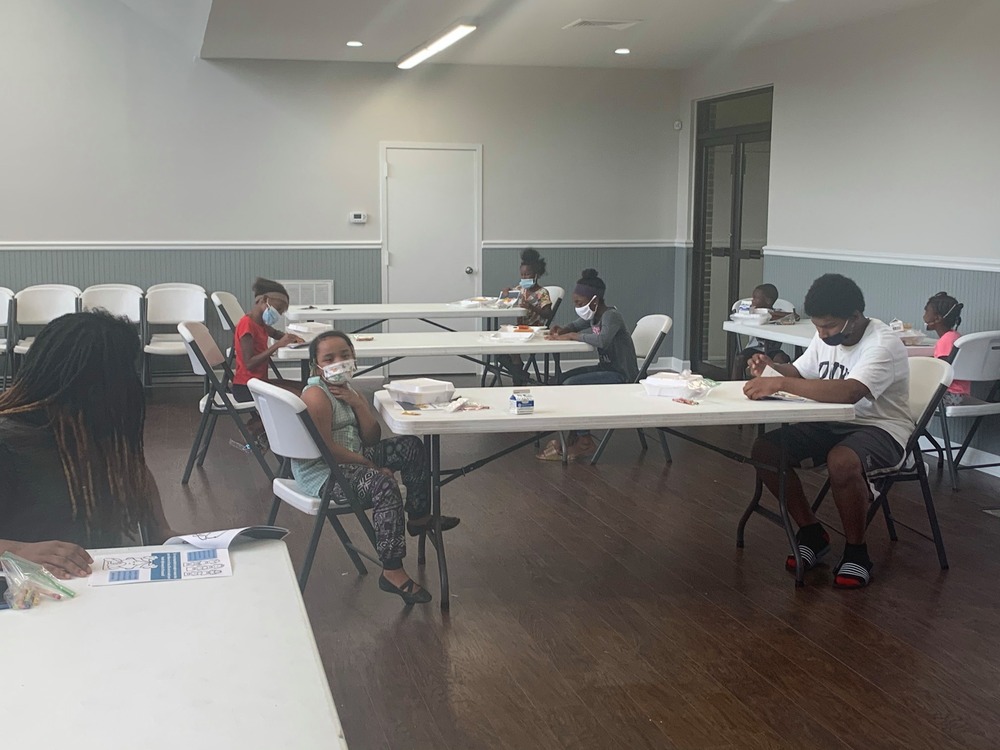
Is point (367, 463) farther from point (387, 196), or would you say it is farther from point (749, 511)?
point (387, 196)

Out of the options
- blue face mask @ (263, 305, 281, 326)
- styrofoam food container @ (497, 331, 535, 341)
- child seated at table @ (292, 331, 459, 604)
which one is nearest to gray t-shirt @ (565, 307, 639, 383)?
styrofoam food container @ (497, 331, 535, 341)

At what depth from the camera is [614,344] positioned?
609 centimetres

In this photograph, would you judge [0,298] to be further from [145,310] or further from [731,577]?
[731,577]

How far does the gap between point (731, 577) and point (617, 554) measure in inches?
20.3

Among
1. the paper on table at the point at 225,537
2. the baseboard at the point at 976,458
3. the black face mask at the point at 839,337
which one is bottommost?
the baseboard at the point at 976,458

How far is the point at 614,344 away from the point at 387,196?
3892 mm

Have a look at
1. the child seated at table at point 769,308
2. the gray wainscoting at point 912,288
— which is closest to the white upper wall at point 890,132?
the gray wainscoting at point 912,288

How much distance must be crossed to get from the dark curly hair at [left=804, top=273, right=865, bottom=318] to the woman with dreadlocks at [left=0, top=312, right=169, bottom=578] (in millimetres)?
2730

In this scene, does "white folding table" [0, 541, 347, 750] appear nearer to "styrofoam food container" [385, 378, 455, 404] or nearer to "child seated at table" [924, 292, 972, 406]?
"styrofoam food container" [385, 378, 455, 404]

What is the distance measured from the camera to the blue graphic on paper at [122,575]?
2016 mm

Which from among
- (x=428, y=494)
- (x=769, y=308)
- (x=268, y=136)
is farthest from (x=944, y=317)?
(x=268, y=136)

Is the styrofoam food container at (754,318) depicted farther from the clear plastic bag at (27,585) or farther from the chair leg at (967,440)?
the clear plastic bag at (27,585)

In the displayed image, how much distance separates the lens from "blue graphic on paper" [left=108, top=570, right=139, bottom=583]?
6.61ft

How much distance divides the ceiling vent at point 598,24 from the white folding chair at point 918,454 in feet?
12.0
